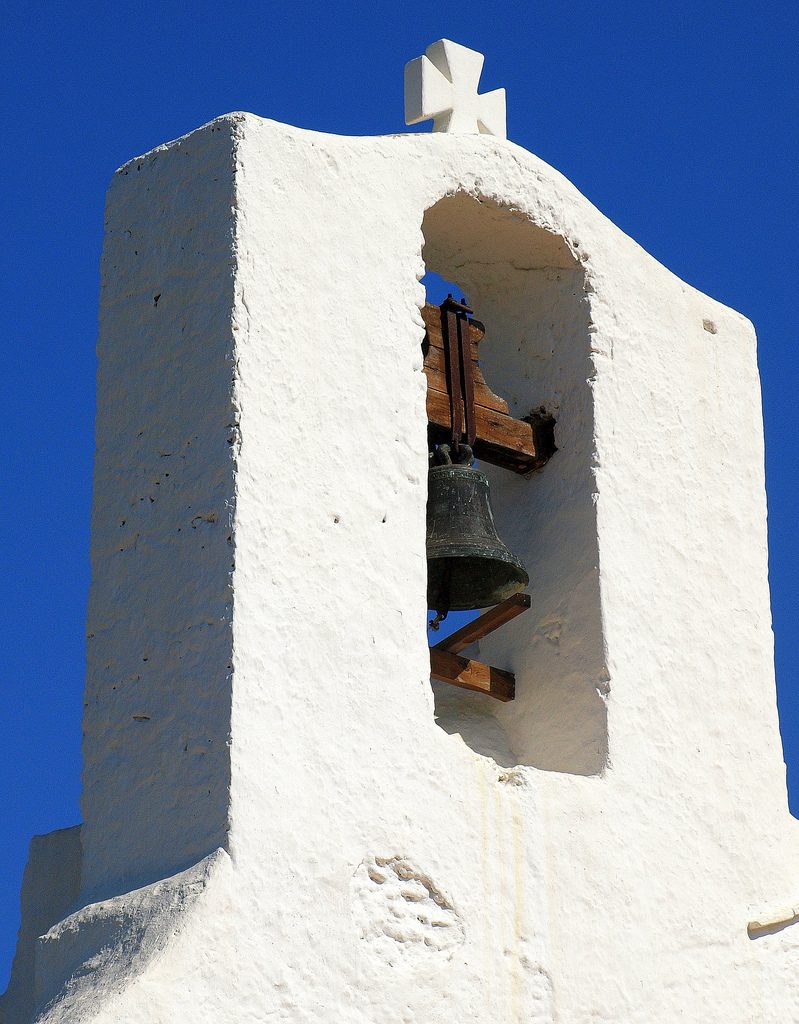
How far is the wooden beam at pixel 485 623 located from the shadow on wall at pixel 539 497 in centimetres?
8

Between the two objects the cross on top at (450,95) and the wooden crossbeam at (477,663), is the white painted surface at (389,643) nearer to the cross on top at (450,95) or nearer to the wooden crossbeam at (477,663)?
the wooden crossbeam at (477,663)

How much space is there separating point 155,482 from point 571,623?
1.35 m

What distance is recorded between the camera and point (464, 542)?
6.03 meters

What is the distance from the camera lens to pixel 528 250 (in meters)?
6.66

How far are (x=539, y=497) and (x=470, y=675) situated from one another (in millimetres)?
605

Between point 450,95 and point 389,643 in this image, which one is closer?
point 389,643

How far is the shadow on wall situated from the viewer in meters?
6.13

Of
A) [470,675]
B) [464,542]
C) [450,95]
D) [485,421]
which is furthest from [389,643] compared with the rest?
[450,95]

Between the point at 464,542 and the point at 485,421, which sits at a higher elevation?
the point at 485,421

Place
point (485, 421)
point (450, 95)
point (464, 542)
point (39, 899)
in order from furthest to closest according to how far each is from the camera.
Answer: point (450, 95) < point (485, 421) < point (464, 542) < point (39, 899)

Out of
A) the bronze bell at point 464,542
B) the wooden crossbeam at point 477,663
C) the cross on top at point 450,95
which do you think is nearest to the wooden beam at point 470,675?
the wooden crossbeam at point 477,663

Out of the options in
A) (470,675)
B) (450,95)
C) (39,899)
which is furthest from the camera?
(450,95)

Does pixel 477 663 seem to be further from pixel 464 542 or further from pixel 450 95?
pixel 450 95

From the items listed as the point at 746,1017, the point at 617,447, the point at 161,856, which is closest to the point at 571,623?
the point at 617,447
